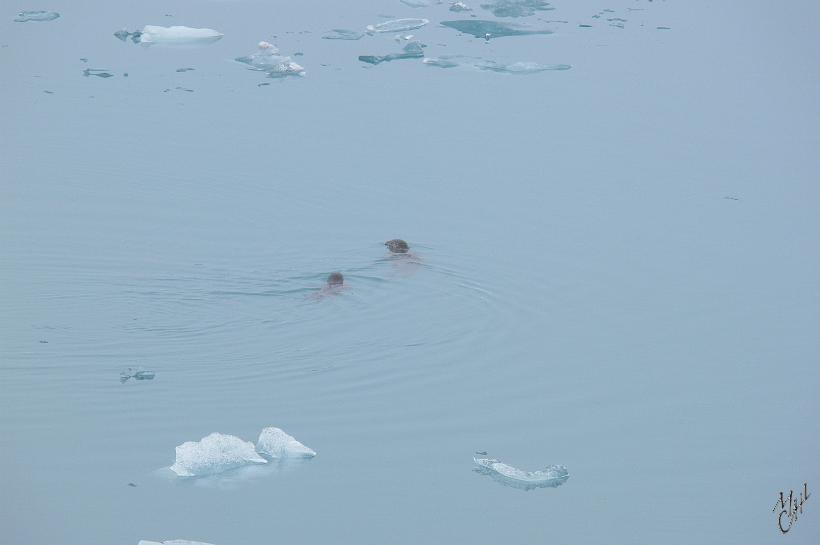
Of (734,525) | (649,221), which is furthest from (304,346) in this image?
(649,221)

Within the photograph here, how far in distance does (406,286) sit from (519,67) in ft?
14.5

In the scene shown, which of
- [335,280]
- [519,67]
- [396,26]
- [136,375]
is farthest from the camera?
[396,26]

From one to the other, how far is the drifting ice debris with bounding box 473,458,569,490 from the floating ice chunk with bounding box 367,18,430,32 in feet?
25.4

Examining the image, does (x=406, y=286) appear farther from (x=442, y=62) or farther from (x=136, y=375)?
(x=442, y=62)

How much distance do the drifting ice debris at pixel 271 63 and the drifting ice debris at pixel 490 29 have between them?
2.32 m

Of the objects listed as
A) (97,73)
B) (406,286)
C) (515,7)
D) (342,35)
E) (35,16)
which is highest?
(515,7)

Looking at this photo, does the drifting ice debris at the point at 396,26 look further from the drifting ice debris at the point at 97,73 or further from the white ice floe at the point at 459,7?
the drifting ice debris at the point at 97,73

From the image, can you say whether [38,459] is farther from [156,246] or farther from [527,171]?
[527,171]

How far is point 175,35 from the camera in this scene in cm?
1074

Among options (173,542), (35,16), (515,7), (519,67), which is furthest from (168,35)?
(173,542)

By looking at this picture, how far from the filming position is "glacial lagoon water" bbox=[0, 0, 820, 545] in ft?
14.3

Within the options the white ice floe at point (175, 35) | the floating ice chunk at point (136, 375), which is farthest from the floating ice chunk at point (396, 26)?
the floating ice chunk at point (136, 375)

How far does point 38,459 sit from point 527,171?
4.74m

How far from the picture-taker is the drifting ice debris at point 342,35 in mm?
11227
